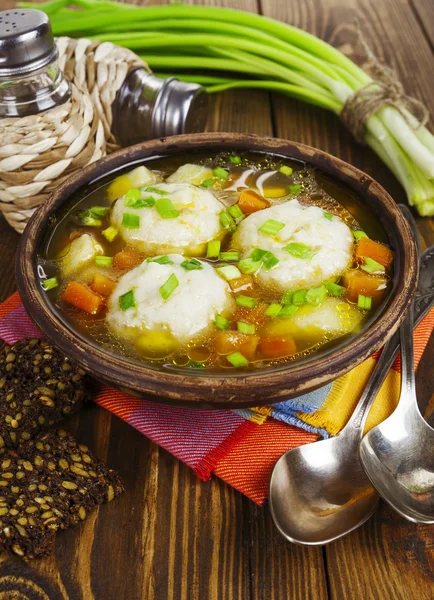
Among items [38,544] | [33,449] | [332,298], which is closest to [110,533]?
[38,544]

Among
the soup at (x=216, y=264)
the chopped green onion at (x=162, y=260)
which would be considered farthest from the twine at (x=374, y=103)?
the chopped green onion at (x=162, y=260)

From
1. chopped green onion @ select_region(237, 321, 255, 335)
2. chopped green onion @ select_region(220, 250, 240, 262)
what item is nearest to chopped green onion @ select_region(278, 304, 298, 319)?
chopped green onion @ select_region(237, 321, 255, 335)

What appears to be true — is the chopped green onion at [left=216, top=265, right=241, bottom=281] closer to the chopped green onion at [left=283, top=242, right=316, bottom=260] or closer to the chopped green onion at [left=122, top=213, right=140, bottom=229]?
the chopped green onion at [left=283, top=242, right=316, bottom=260]

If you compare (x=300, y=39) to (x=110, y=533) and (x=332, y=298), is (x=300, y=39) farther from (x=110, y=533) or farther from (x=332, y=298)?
(x=110, y=533)

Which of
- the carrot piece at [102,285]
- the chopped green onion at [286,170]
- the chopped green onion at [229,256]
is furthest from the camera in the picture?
the chopped green onion at [286,170]

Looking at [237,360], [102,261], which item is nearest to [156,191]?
[102,261]

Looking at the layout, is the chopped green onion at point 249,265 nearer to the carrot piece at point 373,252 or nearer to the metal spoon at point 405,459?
the carrot piece at point 373,252

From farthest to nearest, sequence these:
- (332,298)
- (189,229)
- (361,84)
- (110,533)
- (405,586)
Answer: (361,84) < (189,229) < (332,298) < (110,533) < (405,586)

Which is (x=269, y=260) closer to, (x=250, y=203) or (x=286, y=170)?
(x=250, y=203)
